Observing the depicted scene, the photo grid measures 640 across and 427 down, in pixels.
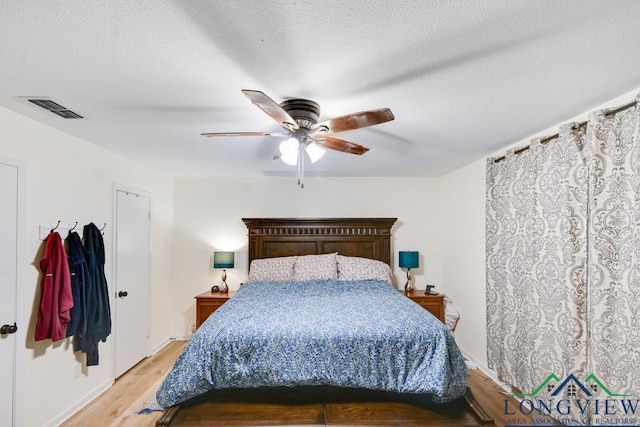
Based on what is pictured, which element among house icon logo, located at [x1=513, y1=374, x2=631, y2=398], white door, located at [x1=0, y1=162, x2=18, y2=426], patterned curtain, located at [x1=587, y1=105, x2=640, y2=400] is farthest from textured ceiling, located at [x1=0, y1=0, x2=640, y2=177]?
house icon logo, located at [x1=513, y1=374, x2=631, y2=398]

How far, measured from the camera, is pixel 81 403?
257cm

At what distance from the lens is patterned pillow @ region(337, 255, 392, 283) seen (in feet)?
12.8

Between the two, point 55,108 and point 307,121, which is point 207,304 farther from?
point 307,121

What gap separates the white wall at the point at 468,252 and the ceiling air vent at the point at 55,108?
11.7ft

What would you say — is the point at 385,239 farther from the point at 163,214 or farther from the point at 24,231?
the point at 24,231

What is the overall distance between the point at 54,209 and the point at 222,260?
195cm

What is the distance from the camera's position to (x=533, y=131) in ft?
7.89

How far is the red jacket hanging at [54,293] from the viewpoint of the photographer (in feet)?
7.02

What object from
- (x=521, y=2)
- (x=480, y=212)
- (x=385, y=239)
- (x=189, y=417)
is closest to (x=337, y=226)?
(x=385, y=239)

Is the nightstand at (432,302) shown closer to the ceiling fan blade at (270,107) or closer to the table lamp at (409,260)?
the table lamp at (409,260)

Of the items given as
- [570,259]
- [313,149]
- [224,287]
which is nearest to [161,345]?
[224,287]

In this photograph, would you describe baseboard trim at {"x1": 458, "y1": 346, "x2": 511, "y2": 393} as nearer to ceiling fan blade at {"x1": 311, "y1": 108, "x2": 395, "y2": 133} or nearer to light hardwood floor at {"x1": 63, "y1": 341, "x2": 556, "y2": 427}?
light hardwood floor at {"x1": 63, "y1": 341, "x2": 556, "y2": 427}

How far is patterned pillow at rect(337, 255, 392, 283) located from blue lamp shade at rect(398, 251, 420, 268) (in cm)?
23

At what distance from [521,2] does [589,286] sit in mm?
1747
